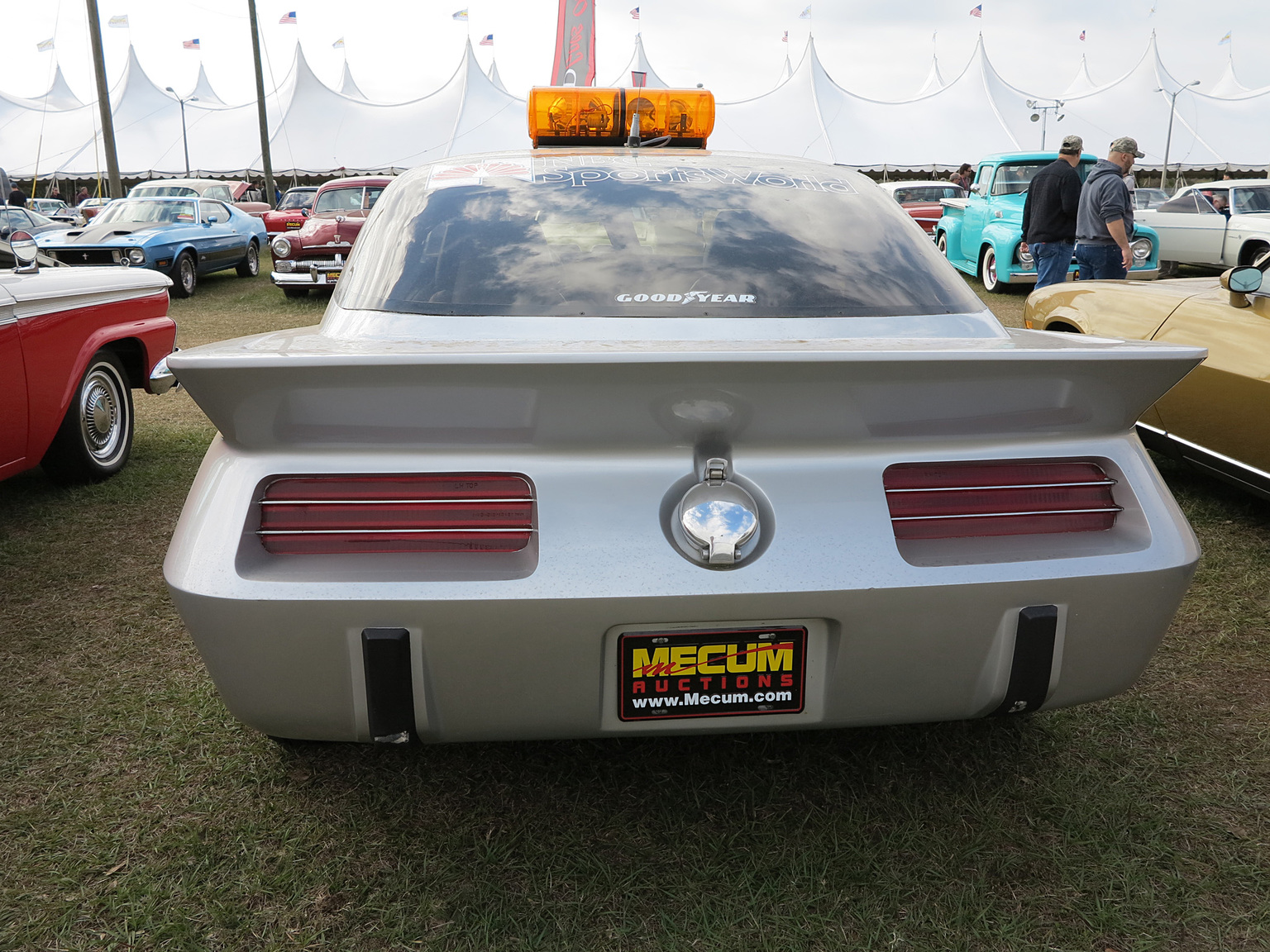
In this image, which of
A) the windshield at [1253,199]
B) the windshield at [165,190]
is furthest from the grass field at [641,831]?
the windshield at [165,190]

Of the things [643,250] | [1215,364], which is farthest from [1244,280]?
[643,250]

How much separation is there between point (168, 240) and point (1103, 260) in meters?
11.7

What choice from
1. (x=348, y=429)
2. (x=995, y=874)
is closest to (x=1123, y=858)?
(x=995, y=874)

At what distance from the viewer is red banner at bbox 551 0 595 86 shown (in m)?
8.13

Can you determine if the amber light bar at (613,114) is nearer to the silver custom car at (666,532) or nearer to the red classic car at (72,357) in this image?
the red classic car at (72,357)

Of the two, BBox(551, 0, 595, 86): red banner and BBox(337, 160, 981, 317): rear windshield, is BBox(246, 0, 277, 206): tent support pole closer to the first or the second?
BBox(551, 0, 595, 86): red banner

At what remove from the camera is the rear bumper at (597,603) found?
169cm

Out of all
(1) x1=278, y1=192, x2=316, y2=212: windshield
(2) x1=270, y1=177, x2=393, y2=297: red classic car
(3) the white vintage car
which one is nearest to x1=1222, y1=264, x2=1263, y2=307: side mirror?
(2) x1=270, y1=177, x2=393, y2=297: red classic car

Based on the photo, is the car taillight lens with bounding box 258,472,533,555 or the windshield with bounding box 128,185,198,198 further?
the windshield with bounding box 128,185,198,198

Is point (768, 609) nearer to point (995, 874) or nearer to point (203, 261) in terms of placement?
point (995, 874)

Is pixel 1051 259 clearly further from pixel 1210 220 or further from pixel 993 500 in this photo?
pixel 993 500

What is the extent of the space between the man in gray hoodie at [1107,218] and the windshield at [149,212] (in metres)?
12.4

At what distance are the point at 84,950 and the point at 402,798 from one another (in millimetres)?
674

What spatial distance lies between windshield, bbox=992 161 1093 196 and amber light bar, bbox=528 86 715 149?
940 centimetres
